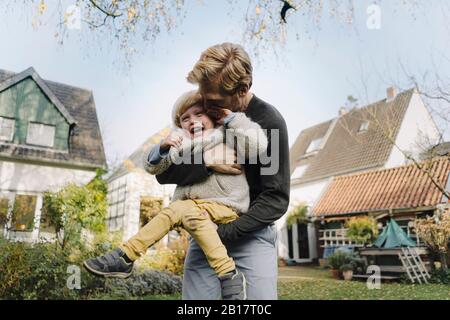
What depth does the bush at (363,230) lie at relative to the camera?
981 centimetres

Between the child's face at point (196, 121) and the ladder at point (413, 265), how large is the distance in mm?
7911

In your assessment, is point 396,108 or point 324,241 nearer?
point 324,241

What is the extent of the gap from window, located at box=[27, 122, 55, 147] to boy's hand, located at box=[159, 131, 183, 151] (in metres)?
10.0

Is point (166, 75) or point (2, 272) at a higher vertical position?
point (166, 75)

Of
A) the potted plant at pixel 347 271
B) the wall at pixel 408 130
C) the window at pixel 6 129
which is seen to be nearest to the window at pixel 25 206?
the window at pixel 6 129

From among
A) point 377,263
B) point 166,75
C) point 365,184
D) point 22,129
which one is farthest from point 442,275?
point 22,129

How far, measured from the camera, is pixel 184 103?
123 centimetres

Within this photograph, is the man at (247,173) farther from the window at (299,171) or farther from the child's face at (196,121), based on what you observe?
the window at (299,171)

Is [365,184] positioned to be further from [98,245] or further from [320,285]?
[98,245]

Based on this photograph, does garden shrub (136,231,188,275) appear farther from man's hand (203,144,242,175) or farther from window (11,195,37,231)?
man's hand (203,144,242,175)

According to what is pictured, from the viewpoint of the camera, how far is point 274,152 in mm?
1132

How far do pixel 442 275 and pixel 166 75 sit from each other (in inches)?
290

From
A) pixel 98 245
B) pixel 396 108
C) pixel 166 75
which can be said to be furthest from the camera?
pixel 396 108

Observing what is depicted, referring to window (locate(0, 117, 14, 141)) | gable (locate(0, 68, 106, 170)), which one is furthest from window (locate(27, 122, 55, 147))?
window (locate(0, 117, 14, 141))
